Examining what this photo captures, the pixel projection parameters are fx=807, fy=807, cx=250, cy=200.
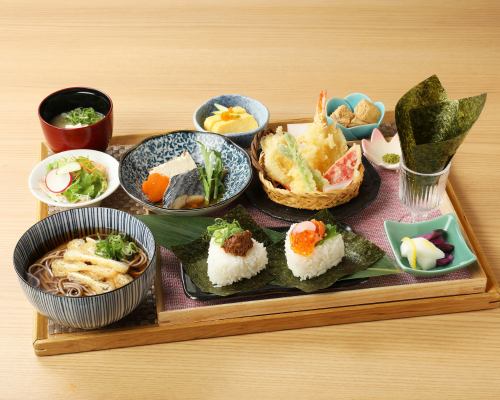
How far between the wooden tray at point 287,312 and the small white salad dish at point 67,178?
41cm

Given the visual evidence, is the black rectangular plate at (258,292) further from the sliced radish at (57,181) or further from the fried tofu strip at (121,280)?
the sliced radish at (57,181)

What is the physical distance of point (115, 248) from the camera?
6.84 ft

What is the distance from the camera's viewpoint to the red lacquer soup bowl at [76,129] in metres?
2.54

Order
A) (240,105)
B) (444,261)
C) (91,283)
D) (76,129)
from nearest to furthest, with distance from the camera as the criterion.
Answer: (91,283)
(444,261)
(76,129)
(240,105)

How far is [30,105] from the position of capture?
9.89ft

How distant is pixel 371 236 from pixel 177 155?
70cm

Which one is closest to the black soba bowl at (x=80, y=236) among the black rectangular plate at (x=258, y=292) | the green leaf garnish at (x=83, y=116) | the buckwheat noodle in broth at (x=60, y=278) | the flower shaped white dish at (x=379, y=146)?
the buckwheat noodle in broth at (x=60, y=278)

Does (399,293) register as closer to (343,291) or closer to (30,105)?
(343,291)

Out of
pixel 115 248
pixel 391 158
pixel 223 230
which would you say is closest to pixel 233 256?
pixel 223 230

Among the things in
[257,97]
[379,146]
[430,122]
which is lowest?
[257,97]

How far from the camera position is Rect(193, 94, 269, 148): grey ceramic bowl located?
2.68 metres

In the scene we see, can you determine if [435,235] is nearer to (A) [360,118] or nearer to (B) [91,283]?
(A) [360,118]

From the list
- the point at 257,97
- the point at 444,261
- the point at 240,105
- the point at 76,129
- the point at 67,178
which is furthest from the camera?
the point at 257,97

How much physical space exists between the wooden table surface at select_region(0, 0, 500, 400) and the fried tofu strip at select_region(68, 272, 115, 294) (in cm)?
16
